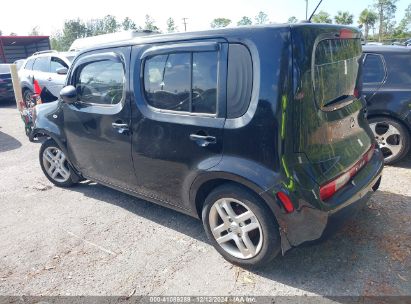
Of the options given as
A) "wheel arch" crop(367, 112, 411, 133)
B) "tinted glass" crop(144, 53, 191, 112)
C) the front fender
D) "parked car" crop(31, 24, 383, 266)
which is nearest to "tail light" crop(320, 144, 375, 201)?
"parked car" crop(31, 24, 383, 266)

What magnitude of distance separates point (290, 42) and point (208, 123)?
85 centimetres

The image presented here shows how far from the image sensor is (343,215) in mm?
2500

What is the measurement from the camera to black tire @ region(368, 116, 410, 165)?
4641 mm

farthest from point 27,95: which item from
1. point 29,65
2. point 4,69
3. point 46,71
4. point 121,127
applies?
point 121,127

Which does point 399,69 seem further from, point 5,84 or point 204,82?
point 5,84

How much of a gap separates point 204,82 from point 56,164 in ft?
Result: 9.32

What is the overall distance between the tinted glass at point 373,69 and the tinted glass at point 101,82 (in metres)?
3.50

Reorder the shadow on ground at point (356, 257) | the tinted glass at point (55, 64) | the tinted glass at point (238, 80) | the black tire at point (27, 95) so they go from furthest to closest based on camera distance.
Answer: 1. the black tire at point (27, 95)
2. the tinted glass at point (55, 64)
3. the shadow on ground at point (356, 257)
4. the tinted glass at point (238, 80)

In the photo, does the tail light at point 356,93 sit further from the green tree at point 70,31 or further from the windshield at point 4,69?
the green tree at point 70,31

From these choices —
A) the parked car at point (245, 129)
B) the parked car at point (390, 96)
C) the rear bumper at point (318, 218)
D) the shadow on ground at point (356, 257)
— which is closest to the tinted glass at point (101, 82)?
the parked car at point (245, 129)

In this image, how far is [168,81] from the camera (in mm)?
2914

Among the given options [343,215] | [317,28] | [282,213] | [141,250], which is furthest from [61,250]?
[317,28]

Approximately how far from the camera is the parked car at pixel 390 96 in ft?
14.9

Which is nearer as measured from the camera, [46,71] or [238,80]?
[238,80]
